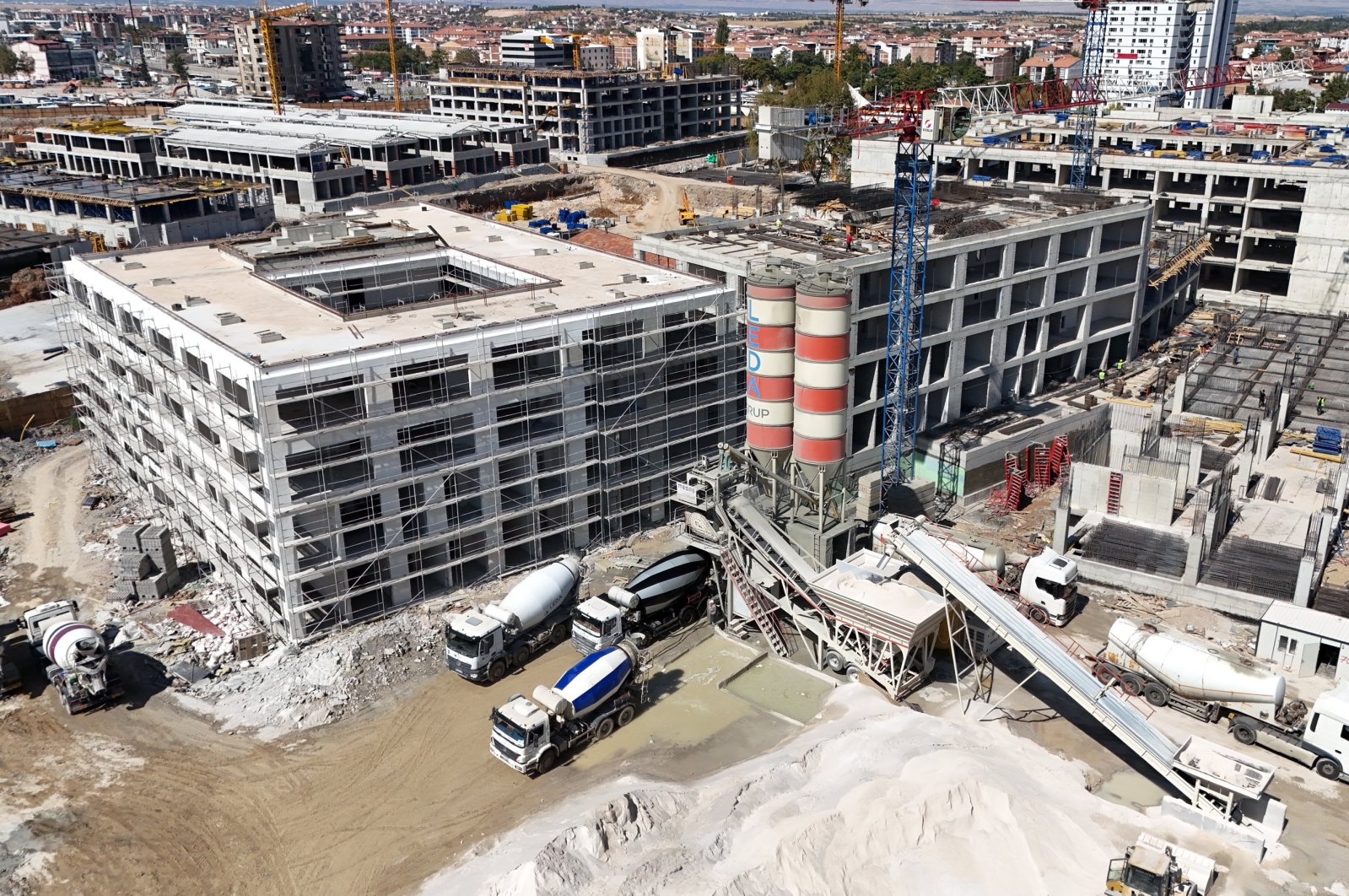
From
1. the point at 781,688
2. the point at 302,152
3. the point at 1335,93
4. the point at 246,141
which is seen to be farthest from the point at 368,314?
the point at 1335,93

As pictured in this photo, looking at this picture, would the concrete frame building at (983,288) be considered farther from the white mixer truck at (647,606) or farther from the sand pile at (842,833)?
the sand pile at (842,833)

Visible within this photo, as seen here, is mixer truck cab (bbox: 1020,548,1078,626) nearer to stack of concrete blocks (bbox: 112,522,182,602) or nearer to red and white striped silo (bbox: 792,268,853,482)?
red and white striped silo (bbox: 792,268,853,482)

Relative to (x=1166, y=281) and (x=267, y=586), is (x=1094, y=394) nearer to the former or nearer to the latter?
(x=1166, y=281)

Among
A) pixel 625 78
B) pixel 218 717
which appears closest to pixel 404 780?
pixel 218 717

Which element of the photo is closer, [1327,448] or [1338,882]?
[1338,882]

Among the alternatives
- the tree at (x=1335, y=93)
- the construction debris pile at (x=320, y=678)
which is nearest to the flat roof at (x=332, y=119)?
the construction debris pile at (x=320, y=678)

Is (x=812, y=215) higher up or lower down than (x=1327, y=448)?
higher up

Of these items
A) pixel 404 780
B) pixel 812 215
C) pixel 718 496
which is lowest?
pixel 404 780
